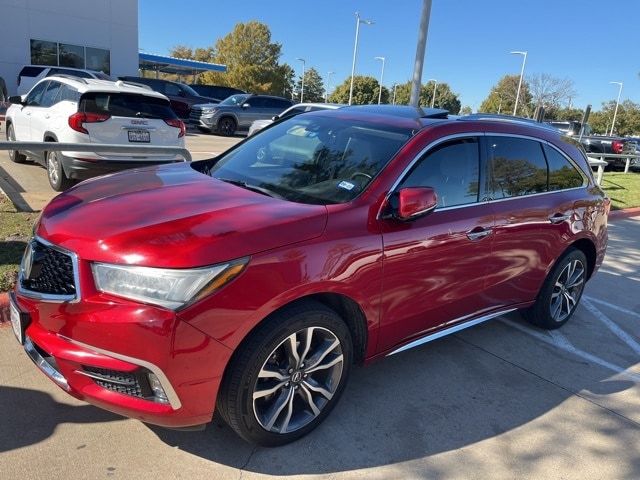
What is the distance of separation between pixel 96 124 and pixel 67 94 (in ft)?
2.96

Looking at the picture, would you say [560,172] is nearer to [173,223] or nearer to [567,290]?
[567,290]

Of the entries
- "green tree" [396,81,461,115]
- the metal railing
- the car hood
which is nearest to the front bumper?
the car hood

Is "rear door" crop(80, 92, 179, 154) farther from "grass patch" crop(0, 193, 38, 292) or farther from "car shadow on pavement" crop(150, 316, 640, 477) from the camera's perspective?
"car shadow on pavement" crop(150, 316, 640, 477)

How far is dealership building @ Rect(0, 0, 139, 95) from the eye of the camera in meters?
24.1

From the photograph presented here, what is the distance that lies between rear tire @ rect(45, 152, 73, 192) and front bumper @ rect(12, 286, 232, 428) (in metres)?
5.11

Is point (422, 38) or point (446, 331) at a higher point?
point (422, 38)

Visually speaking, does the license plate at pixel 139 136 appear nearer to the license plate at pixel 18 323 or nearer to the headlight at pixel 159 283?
the license plate at pixel 18 323

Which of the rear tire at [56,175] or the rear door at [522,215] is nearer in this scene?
the rear door at [522,215]

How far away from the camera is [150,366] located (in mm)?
2250

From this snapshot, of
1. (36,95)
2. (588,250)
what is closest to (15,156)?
(36,95)

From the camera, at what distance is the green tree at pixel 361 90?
269 feet

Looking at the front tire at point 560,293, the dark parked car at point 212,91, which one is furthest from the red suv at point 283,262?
the dark parked car at point 212,91

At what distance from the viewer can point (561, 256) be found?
447cm

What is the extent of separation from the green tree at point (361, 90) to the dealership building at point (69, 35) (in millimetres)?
56597
